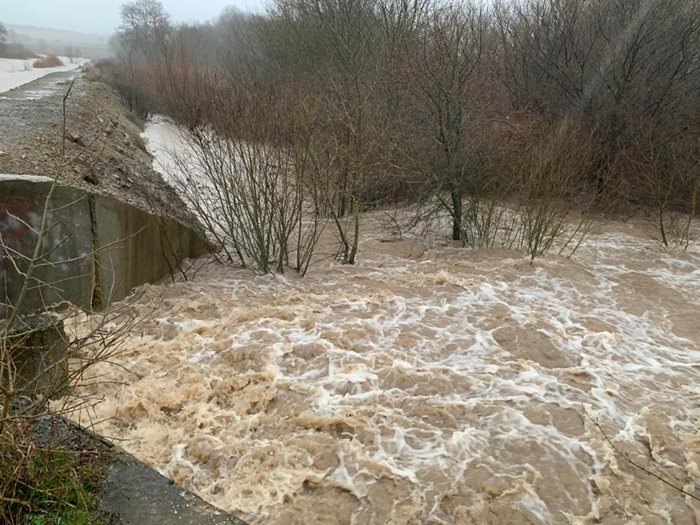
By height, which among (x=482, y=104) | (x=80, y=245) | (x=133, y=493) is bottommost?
(x=133, y=493)

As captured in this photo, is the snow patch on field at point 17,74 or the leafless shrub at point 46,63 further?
the leafless shrub at point 46,63

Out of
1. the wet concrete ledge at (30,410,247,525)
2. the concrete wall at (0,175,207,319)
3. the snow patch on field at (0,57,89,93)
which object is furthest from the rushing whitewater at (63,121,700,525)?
the snow patch on field at (0,57,89,93)

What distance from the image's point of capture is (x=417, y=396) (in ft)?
18.1

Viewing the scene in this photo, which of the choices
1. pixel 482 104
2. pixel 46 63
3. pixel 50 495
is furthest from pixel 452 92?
pixel 46 63

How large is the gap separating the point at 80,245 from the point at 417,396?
4408 millimetres

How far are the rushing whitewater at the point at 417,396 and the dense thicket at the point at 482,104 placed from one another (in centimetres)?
231

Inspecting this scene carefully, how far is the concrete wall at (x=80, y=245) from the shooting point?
575 cm

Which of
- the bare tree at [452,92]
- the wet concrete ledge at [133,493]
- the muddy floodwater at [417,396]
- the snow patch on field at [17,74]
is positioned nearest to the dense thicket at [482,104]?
the bare tree at [452,92]

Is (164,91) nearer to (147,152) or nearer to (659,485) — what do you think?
(147,152)

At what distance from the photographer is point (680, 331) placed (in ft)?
23.3

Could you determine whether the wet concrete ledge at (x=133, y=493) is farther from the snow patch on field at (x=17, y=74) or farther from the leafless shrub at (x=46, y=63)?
the leafless shrub at (x=46, y=63)

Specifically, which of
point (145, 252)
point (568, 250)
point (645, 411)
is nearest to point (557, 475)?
point (645, 411)

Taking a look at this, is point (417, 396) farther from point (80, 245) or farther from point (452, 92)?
point (452, 92)

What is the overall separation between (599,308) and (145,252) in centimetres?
664
